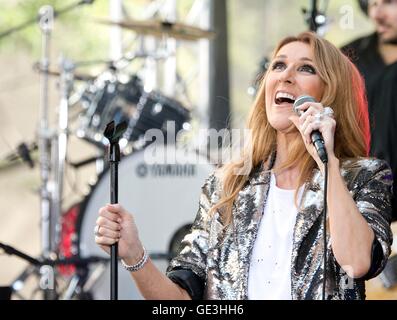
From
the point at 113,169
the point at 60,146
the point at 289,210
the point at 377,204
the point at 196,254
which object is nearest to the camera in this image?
the point at 113,169

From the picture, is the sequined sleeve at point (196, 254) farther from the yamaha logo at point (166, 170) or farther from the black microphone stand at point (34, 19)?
the black microphone stand at point (34, 19)

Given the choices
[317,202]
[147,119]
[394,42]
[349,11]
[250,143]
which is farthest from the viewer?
[147,119]

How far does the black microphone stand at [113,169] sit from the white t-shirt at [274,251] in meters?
0.45

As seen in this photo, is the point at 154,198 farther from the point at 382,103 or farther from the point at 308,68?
the point at 308,68

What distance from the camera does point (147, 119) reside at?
6.81 m

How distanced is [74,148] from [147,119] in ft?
2.11

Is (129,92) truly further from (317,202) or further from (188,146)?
(317,202)

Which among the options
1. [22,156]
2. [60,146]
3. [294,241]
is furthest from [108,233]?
[22,156]

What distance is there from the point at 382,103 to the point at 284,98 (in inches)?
102

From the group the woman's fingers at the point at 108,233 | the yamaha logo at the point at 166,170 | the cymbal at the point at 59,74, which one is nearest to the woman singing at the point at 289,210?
the woman's fingers at the point at 108,233

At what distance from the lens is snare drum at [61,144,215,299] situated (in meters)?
6.43

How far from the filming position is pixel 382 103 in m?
5.69

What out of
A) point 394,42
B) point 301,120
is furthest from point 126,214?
point 394,42

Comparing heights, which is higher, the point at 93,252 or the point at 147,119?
the point at 147,119
